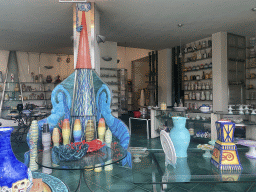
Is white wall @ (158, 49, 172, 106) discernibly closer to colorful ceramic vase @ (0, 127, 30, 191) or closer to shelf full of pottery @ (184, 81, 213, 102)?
shelf full of pottery @ (184, 81, 213, 102)

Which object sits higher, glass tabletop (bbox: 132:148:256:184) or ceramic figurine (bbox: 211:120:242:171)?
ceramic figurine (bbox: 211:120:242:171)

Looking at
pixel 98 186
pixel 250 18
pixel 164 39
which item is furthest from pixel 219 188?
pixel 164 39

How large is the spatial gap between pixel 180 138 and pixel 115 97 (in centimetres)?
599

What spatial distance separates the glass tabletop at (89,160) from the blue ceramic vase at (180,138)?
1.81ft

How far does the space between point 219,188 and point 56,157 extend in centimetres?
194

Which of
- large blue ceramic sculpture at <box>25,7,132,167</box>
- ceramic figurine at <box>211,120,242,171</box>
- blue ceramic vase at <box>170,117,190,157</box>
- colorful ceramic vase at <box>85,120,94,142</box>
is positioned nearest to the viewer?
ceramic figurine at <box>211,120,242,171</box>

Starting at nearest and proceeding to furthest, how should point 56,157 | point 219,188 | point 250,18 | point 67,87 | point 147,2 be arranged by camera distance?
point 56,157
point 219,188
point 67,87
point 147,2
point 250,18

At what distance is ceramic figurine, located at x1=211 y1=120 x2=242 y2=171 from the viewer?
5.40 feet

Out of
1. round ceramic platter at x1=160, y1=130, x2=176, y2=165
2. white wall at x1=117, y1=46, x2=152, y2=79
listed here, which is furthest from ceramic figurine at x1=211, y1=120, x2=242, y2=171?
white wall at x1=117, y1=46, x2=152, y2=79

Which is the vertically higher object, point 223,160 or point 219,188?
point 223,160

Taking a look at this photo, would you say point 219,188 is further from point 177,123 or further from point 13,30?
point 13,30

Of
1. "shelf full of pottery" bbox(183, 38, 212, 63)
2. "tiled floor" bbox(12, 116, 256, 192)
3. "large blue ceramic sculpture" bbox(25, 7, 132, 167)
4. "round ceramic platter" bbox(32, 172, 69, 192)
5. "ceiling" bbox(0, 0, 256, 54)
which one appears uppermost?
"ceiling" bbox(0, 0, 256, 54)

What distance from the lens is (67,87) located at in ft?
10.1

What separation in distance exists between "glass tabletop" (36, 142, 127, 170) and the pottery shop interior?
0.03 feet
